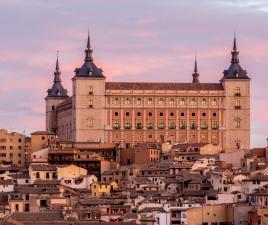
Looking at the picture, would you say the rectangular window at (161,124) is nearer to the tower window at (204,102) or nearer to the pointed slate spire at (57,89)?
the tower window at (204,102)

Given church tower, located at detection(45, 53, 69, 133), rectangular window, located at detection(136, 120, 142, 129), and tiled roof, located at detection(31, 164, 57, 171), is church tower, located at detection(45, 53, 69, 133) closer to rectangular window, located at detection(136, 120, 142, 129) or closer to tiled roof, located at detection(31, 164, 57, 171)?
rectangular window, located at detection(136, 120, 142, 129)

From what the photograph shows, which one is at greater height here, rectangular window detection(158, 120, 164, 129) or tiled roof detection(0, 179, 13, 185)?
rectangular window detection(158, 120, 164, 129)

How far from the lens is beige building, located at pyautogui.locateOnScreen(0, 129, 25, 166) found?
153 m

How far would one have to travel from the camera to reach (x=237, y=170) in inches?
4855

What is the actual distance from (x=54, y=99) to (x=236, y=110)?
87.3 ft

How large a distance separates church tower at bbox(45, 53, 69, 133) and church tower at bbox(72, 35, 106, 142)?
11318 mm

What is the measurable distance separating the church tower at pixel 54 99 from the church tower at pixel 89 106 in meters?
11.3

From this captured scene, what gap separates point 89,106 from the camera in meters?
158

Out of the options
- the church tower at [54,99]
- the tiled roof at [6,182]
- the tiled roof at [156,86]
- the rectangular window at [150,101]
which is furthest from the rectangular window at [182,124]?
the tiled roof at [6,182]

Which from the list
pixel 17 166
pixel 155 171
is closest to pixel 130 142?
pixel 17 166

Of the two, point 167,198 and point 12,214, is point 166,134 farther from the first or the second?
point 12,214

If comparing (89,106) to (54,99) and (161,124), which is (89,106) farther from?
(54,99)

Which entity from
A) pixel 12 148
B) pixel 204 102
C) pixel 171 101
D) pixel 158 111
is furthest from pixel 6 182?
pixel 204 102

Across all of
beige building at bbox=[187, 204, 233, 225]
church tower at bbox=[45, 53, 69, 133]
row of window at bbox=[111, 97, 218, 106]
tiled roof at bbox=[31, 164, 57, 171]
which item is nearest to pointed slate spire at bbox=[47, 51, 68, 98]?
church tower at bbox=[45, 53, 69, 133]
